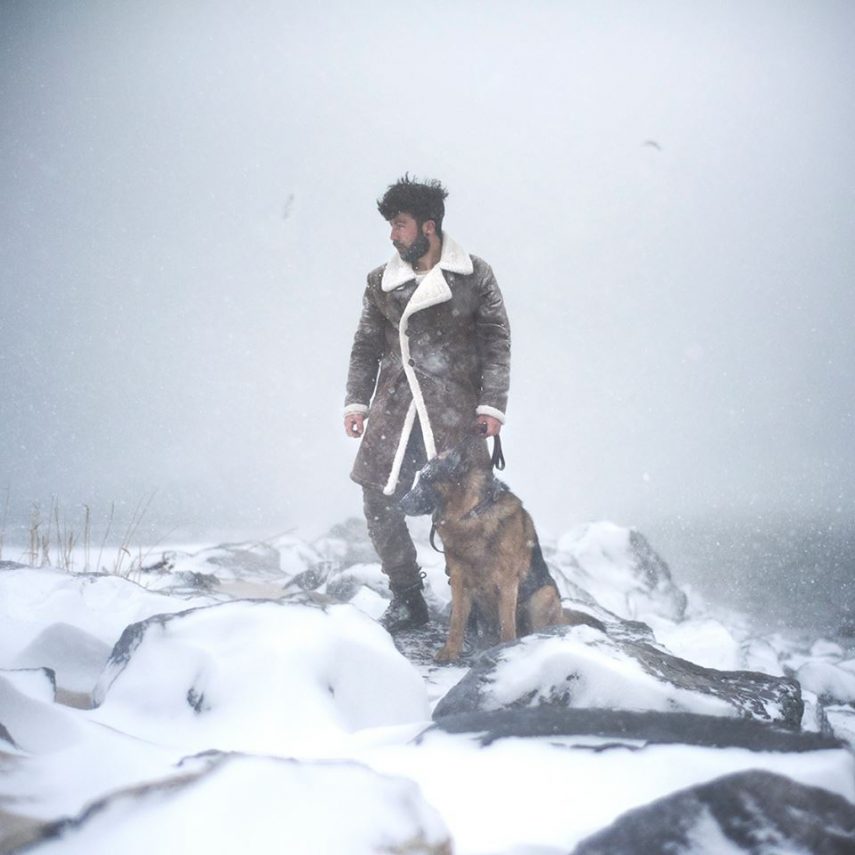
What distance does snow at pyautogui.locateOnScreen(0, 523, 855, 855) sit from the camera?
1.11 metres

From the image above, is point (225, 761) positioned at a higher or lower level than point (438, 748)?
higher

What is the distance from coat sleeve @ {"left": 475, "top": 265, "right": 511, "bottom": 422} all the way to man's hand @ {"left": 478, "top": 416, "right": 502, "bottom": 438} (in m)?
0.03

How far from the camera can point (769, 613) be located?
2850cm

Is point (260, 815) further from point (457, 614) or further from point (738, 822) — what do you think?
point (457, 614)

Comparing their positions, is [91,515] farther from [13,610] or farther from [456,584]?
[456,584]

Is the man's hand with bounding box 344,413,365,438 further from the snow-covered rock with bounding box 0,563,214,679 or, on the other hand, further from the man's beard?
the snow-covered rock with bounding box 0,563,214,679

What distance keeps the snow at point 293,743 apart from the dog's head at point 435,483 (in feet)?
2.91

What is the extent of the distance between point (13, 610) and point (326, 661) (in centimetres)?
183

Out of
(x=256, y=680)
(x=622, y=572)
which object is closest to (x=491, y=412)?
(x=256, y=680)

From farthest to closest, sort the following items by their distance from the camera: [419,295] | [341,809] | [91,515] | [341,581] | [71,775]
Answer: [341,581]
[91,515]
[419,295]
[71,775]
[341,809]

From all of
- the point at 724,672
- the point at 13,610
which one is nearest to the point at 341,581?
the point at 13,610

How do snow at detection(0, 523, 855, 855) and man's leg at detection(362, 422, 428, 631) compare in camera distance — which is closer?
snow at detection(0, 523, 855, 855)

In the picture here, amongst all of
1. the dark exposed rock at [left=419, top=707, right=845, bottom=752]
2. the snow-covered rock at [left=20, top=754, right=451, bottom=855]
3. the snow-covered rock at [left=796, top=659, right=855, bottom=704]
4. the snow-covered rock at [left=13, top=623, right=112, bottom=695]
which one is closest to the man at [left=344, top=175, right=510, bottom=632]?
the snow-covered rock at [left=13, top=623, right=112, bottom=695]

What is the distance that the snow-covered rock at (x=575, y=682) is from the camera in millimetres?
Answer: 1926
